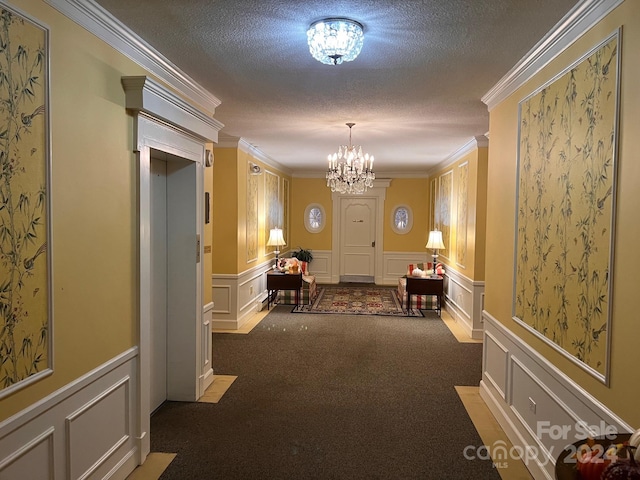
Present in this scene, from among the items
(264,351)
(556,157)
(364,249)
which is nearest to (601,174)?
(556,157)

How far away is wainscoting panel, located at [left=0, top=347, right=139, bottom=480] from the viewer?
1807 millimetres

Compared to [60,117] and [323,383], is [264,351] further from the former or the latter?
[60,117]

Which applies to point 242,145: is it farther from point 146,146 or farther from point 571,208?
point 571,208

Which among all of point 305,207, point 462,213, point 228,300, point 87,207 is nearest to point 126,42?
point 87,207

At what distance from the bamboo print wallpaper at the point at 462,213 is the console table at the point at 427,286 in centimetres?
57

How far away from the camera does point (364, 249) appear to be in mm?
10453

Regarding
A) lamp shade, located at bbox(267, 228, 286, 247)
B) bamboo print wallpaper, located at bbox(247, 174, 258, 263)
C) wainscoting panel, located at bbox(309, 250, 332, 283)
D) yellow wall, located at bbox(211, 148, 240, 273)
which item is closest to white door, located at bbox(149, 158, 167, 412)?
yellow wall, located at bbox(211, 148, 240, 273)

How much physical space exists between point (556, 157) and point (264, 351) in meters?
3.72

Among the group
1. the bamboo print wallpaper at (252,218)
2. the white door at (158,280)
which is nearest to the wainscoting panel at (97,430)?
the white door at (158,280)

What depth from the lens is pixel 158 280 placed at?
355 cm

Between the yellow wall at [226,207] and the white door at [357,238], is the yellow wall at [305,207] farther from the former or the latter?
the yellow wall at [226,207]

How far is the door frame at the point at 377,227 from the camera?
10273 mm

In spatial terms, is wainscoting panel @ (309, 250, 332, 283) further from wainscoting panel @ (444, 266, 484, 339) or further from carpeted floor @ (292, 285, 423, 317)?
wainscoting panel @ (444, 266, 484, 339)

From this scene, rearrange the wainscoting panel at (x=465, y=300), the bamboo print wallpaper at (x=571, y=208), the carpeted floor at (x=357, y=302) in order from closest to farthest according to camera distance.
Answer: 1. the bamboo print wallpaper at (x=571, y=208)
2. the wainscoting panel at (x=465, y=300)
3. the carpeted floor at (x=357, y=302)
